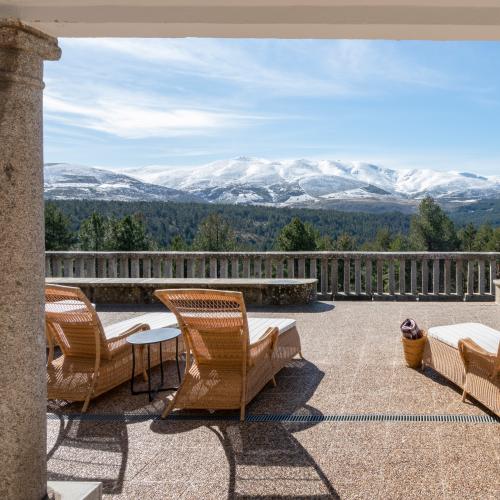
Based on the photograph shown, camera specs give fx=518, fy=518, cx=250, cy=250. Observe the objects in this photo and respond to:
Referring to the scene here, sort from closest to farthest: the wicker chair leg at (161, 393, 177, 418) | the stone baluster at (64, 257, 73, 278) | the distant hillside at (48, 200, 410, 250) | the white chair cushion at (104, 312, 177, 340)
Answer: the wicker chair leg at (161, 393, 177, 418) → the white chair cushion at (104, 312, 177, 340) → the stone baluster at (64, 257, 73, 278) → the distant hillside at (48, 200, 410, 250)

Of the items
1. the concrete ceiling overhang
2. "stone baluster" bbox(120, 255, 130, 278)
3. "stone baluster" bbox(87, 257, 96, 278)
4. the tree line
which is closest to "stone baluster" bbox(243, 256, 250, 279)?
"stone baluster" bbox(120, 255, 130, 278)

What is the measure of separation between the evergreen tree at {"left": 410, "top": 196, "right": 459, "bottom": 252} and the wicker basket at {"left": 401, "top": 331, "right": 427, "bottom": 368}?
177ft

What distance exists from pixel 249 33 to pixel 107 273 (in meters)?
8.33

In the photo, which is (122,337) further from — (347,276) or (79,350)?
(347,276)

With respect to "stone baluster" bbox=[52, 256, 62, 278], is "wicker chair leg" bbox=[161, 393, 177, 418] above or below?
below

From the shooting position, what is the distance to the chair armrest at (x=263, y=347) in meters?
4.12

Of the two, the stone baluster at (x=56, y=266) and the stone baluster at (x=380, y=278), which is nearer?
the stone baluster at (x=380, y=278)

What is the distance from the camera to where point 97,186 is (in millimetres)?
82125

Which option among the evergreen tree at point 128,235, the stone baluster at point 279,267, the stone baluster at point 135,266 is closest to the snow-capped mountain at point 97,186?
the evergreen tree at point 128,235

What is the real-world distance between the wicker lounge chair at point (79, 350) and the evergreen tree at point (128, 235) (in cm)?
4761

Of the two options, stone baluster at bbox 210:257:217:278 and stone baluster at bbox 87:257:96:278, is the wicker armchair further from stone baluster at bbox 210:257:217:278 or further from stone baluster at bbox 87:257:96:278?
stone baluster at bbox 87:257:96:278

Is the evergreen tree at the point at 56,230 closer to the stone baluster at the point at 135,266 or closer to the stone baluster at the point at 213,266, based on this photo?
the stone baluster at the point at 135,266

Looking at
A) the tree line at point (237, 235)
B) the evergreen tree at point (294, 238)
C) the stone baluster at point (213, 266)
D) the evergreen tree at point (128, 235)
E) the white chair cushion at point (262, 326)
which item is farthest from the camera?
the evergreen tree at point (128, 235)

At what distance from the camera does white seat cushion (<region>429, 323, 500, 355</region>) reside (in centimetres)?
417
